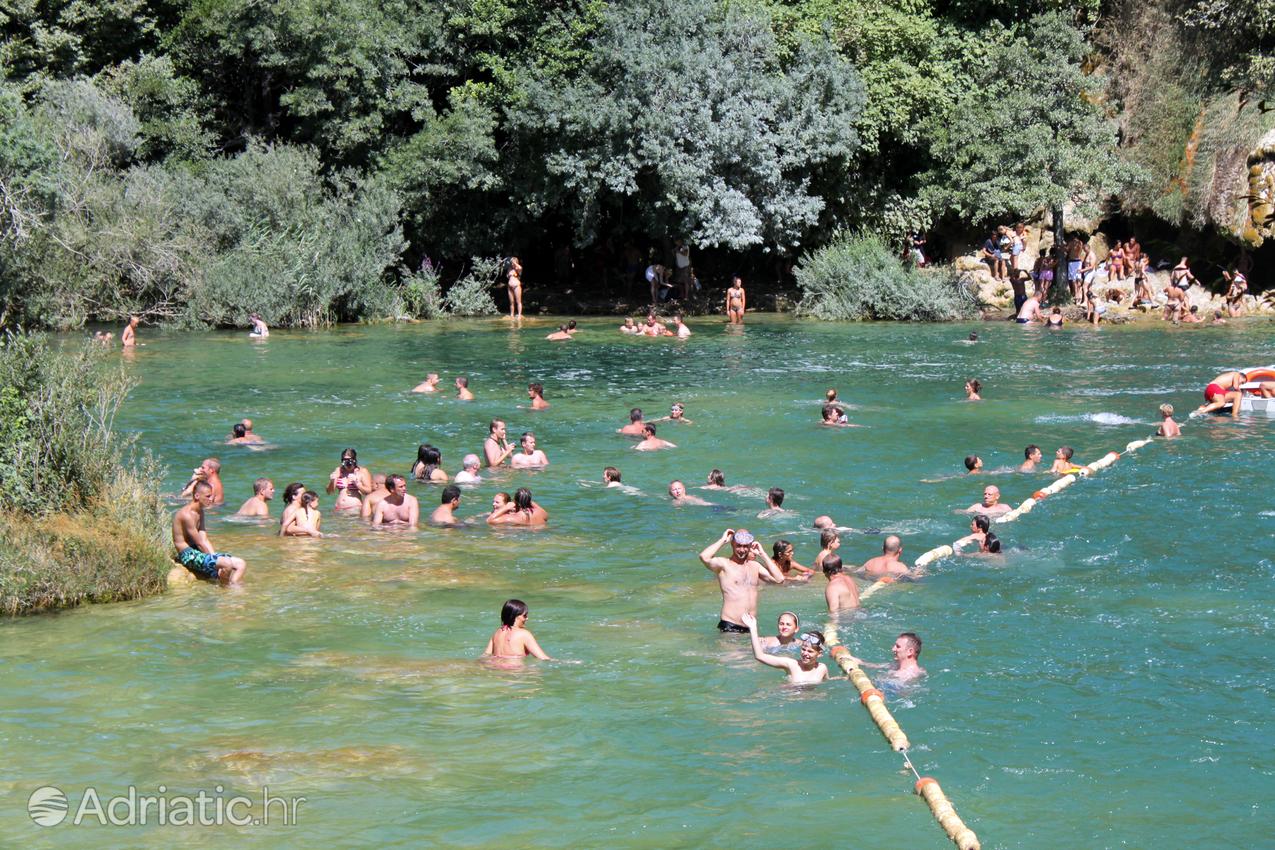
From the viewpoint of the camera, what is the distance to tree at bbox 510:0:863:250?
4138 cm

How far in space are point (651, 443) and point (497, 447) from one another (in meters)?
2.78

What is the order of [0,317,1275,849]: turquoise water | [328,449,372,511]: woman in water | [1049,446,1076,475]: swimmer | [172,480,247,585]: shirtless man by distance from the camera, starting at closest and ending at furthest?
[0,317,1275,849]: turquoise water
[172,480,247,585]: shirtless man
[328,449,372,511]: woman in water
[1049,446,1076,475]: swimmer

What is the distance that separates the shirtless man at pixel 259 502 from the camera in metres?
19.5

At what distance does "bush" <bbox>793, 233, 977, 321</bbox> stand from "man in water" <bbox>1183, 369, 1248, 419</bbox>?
1596cm

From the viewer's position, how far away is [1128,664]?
45.0ft

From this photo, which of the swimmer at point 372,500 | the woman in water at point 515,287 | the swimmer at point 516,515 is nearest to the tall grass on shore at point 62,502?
the swimmer at point 372,500

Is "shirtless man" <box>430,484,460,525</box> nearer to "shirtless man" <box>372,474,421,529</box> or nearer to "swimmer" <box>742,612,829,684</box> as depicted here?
"shirtless man" <box>372,474,421,529</box>

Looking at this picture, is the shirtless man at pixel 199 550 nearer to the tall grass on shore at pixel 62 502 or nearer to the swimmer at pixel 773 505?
the tall grass on shore at pixel 62 502

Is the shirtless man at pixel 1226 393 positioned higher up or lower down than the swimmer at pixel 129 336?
lower down

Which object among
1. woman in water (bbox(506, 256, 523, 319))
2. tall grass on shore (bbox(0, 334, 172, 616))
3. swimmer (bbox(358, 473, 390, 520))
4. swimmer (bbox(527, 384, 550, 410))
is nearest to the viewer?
tall grass on shore (bbox(0, 334, 172, 616))

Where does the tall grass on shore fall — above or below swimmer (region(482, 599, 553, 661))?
above

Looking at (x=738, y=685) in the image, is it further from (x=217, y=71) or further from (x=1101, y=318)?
(x=217, y=71)

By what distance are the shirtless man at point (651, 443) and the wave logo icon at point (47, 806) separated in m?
14.4

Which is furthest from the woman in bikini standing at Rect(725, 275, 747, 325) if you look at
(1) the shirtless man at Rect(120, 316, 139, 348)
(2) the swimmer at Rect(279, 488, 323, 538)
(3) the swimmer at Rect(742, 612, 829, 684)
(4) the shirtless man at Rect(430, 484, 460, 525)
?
(3) the swimmer at Rect(742, 612, 829, 684)
